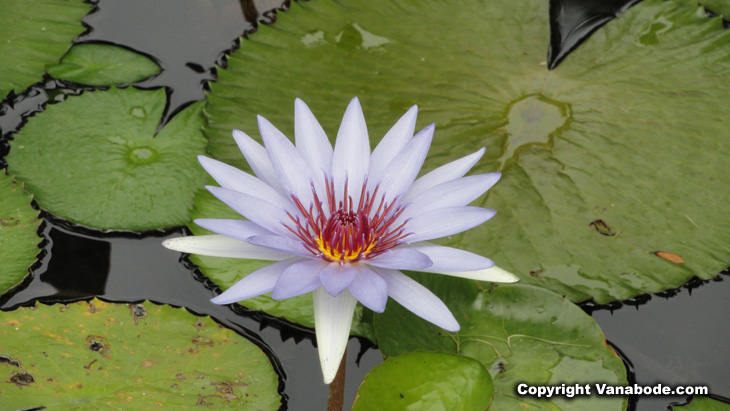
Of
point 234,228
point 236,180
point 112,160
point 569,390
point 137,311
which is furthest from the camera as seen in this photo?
point 112,160

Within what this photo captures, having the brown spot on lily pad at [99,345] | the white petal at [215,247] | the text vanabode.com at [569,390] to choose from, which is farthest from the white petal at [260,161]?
the text vanabode.com at [569,390]

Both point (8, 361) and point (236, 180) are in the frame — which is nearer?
point (236, 180)

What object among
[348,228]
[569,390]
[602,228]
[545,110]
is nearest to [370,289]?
[348,228]

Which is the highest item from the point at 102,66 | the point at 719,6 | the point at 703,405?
the point at 719,6

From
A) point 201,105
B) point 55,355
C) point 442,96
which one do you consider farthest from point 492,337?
point 201,105

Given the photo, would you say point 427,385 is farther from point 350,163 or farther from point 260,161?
point 260,161

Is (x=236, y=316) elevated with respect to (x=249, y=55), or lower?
lower

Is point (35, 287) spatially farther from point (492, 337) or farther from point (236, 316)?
point (492, 337)
